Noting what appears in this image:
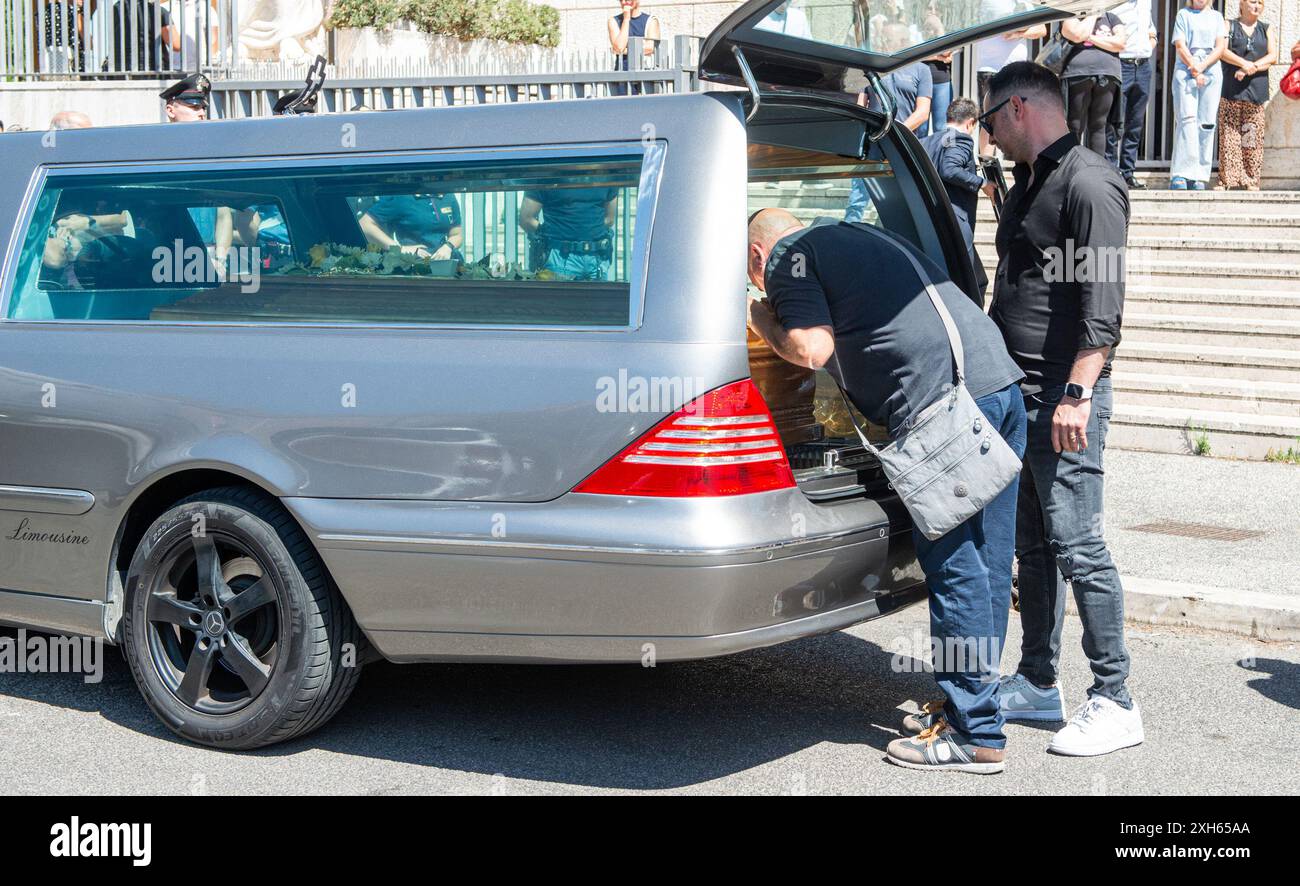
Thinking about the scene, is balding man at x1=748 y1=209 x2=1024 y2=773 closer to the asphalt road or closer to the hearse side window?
the asphalt road

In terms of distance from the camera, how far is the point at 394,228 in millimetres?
4309

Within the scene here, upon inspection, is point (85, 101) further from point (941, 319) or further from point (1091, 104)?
point (941, 319)

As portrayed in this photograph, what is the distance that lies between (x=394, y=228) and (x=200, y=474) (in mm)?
940

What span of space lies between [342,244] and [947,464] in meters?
1.82

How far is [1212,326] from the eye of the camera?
10352mm

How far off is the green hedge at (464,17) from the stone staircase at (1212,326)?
6.79 metres

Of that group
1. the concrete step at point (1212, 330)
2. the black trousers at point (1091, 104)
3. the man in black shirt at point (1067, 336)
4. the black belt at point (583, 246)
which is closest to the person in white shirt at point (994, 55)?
the black trousers at point (1091, 104)

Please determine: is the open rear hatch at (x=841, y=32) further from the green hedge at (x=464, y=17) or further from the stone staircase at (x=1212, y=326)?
the green hedge at (x=464, y=17)

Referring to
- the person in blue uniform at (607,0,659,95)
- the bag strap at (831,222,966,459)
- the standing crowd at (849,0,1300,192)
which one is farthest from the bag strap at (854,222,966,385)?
the person in blue uniform at (607,0,659,95)

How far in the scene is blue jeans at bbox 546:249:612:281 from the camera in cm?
402

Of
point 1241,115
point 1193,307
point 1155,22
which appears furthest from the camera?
point 1155,22

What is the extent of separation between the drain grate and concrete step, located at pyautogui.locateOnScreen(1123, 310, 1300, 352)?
3.05 m

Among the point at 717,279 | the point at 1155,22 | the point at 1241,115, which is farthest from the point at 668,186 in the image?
the point at 1155,22
